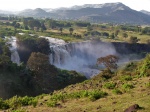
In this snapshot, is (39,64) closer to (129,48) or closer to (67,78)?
(67,78)

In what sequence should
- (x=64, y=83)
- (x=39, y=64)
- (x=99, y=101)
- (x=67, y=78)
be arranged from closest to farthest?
(x=99, y=101) < (x=39, y=64) < (x=64, y=83) < (x=67, y=78)

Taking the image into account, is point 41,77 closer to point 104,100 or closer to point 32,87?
point 32,87

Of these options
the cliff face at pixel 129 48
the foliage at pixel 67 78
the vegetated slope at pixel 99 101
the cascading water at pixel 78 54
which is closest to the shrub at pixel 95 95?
the vegetated slope at pixel 99 101

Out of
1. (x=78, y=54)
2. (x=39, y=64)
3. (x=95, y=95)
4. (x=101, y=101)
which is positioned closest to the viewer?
(x=101, y=101)

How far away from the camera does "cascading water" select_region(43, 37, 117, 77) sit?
79.6 m

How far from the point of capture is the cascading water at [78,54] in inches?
3132

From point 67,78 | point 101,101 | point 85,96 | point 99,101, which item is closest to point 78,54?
point 67,78

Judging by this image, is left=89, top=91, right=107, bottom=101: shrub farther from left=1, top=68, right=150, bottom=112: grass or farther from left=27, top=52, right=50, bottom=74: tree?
left=27, top=52, right=50, bottom=74: tree

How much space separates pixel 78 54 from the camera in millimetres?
92000

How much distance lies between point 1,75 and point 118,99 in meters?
32.8

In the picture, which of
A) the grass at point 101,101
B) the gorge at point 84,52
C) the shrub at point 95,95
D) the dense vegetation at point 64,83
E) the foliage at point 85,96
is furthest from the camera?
the gorge at point 84,52

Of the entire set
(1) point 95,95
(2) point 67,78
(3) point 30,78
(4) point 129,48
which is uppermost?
(1) point 95,95

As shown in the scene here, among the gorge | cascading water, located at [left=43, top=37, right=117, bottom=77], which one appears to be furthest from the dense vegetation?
cascading water, located at [left=43, top=37, right=117, bottom=77]

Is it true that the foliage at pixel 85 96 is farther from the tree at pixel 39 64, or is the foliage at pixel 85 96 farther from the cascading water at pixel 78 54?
the cascading water at pixel 78 54
